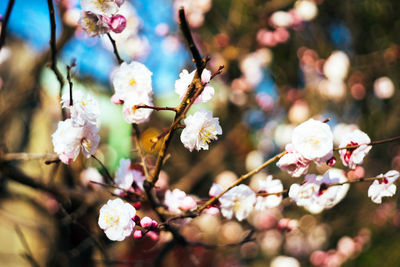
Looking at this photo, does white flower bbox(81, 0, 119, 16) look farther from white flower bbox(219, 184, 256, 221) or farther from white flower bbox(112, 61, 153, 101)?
white flower bbox(219, 184, 256, 221)

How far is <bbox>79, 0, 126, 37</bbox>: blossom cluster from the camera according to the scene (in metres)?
0.74

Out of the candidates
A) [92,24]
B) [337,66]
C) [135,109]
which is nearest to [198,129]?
[135,109]

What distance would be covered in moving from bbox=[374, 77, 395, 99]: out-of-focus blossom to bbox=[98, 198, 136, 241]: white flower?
2.71m

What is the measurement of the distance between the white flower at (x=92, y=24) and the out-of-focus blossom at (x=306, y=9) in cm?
240

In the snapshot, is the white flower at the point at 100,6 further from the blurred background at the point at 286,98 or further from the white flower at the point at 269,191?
the blurred background at the point at 286,98

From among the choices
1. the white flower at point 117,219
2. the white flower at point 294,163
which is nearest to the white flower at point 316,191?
the white flower at point 294,163

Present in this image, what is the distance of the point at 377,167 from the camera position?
290cm

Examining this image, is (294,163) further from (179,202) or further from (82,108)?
(82,108)

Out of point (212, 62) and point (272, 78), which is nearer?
point (212, 62)

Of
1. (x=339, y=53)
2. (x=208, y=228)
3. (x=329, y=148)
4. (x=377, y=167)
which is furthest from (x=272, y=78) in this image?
(x=329, y=148)

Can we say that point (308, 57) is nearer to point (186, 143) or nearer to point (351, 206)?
point (351, 206)

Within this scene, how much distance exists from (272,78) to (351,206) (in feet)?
4.77

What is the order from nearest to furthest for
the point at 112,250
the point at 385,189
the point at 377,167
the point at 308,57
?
the point at 385,189 < the point at 112,250 < the point at 377,167 < the point at 308,57

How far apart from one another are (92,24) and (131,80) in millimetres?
174
